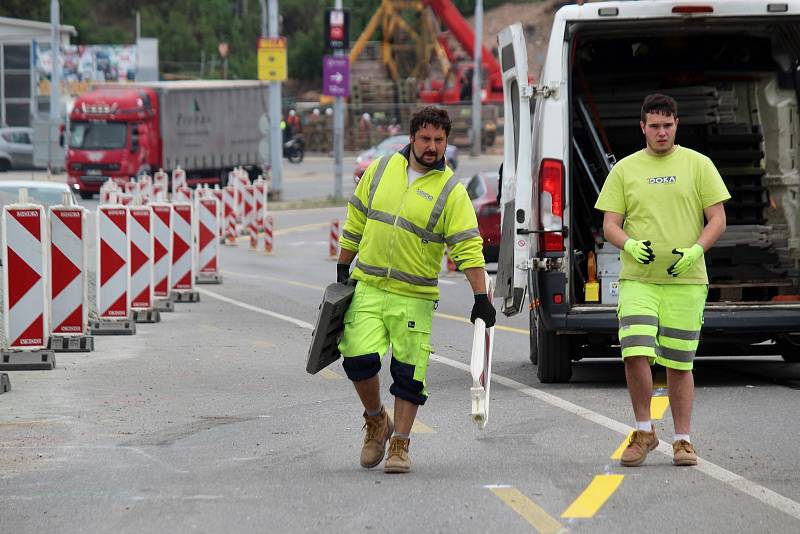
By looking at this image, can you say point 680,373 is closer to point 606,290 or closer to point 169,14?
point 606,290

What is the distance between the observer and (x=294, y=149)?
67062mm

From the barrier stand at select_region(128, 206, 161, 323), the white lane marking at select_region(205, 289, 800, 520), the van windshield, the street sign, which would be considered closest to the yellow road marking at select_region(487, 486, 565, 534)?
the white lane marking at select_region(205, 289, 800, 520)

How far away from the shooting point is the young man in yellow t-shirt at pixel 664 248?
8445 mm

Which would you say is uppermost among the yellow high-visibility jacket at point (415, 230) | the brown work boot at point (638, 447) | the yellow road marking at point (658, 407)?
the yellow high-visibility jacket at point (415, 230)

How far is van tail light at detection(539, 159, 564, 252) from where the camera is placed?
11.1 m

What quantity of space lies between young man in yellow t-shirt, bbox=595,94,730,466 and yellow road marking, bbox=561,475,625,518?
512 millimetres

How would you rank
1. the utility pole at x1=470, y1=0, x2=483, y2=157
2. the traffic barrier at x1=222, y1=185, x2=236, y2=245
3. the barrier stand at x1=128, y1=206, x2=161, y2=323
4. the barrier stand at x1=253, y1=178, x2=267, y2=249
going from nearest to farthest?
the barrier stand at x1=128, y1=206, x2=161, y2=323
the traffic barrier at x1=222, y1=185, x2=236, y2=245
the barrier stand at x1=253, y1=178, x2=267, y2=249
the utility pole at x1=470, y1=0, x2=483, y2=157

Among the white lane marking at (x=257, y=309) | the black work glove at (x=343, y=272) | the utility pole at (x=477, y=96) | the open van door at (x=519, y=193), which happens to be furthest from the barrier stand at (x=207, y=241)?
the utility pole at (x=477, y=96)

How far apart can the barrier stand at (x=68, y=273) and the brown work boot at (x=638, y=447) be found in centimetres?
648

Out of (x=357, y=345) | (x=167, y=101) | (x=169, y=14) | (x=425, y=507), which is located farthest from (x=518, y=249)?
(x=169, y=14)

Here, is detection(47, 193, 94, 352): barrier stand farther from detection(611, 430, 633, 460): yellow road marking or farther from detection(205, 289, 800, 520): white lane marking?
detection(611, 430, 633, 460): yellow road marking

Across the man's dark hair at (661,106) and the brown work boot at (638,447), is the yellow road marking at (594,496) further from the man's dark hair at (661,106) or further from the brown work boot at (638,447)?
the man's dark hair at (661,106)

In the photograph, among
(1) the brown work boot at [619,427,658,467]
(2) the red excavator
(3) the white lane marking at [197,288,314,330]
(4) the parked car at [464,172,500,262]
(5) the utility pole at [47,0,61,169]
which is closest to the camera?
(1) the brown work boot at [619,427,658,467]

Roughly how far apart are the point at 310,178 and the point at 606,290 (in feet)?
154
